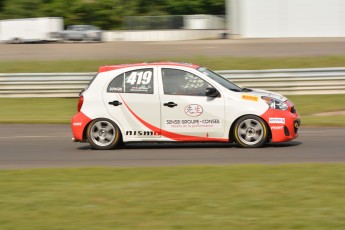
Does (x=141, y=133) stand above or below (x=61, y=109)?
below

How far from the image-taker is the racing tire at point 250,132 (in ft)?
43.2

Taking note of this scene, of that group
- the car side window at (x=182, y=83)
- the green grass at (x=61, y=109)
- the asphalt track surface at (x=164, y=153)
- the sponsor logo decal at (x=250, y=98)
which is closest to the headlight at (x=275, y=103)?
the sponsor logo decal at (x=250, y=98)

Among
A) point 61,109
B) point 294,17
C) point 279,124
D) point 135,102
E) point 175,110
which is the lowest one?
point 279,124

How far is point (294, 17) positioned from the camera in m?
51.1

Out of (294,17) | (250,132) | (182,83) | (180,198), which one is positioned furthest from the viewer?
(294,17)

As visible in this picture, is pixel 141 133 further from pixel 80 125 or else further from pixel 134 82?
pixel 80 125

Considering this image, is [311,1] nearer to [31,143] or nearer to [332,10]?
[332,10]

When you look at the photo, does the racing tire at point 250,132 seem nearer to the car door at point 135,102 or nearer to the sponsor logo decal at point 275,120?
the sponsor logo decal at point 275,120

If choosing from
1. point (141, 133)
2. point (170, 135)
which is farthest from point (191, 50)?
point (170, 135)

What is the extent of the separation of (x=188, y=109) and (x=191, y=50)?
28975 mm

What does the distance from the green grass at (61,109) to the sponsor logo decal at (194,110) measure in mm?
4479

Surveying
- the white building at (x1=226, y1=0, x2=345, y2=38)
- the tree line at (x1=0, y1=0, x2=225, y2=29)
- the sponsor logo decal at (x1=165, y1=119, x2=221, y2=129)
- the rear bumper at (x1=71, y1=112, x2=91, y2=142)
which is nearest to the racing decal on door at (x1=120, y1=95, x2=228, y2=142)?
the sponsor logo decal at (x1=165, y1=119, x2=221, y2=129)

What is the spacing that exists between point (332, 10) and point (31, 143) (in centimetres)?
3882

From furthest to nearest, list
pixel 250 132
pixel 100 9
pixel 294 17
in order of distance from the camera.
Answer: pixel 100 9, pixel 294 17, pixel 250 132
